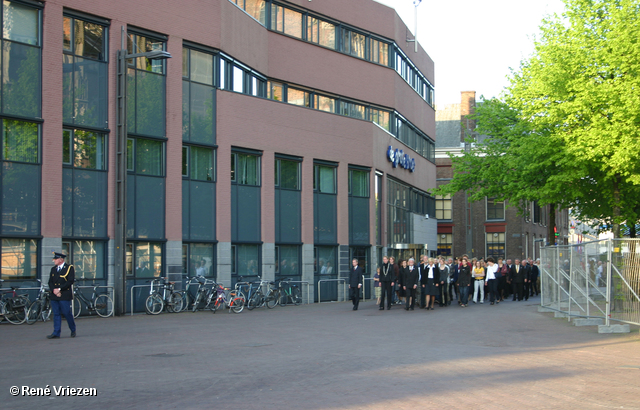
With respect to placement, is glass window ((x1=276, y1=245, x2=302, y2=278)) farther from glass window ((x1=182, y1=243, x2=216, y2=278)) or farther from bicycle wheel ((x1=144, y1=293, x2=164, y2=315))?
bicycle wheel ((x1=144, y1=293, x2=164, y2=315))

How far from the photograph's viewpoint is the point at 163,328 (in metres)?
16.6

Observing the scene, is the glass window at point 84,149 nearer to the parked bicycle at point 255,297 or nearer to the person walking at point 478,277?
the parked bicycle at point 255,297

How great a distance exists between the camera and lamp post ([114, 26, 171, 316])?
20.6 meters

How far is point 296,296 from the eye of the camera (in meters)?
27.5

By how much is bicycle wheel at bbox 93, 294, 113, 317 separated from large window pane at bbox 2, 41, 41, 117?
557cm

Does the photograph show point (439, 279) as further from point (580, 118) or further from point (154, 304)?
point (154, 304)

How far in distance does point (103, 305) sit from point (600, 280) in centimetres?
1359

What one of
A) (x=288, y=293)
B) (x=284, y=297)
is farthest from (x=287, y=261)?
(x=284, y=297)

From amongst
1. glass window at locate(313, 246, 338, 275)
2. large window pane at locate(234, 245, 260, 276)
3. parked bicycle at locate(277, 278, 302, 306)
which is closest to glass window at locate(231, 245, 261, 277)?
large window pane at locate(234, 245, 260, 276)

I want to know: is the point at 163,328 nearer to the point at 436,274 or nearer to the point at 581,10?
the point at 436,274

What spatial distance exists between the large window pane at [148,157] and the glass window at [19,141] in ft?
11.2

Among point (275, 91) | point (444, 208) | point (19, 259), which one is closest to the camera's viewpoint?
point (19, 259)

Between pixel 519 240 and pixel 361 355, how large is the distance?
50.6 m

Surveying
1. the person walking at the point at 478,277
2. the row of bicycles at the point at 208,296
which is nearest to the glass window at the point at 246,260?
the row of bicycles at the point at 208,296
